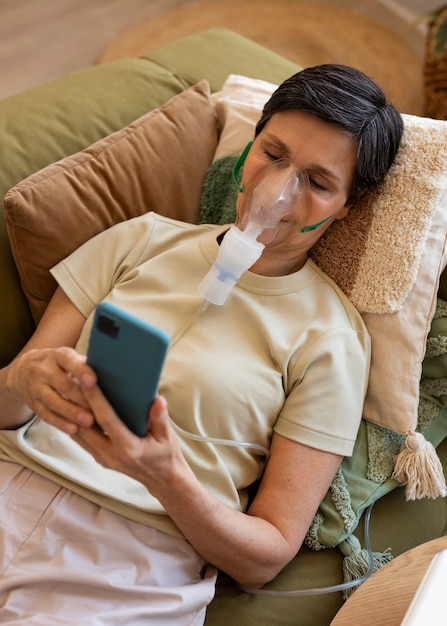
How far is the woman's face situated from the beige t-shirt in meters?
0.11

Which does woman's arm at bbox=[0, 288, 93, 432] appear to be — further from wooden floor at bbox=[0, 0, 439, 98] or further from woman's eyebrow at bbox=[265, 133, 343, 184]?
wooden floor at bbox=[0, 0, 439, 98]

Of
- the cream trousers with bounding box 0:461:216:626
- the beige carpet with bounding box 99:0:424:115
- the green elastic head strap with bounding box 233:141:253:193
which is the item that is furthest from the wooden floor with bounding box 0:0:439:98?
the cream trousers with bounding box 0:461:216:626

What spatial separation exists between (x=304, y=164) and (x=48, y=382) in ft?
1.99

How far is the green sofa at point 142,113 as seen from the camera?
133cm

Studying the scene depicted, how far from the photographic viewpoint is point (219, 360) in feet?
4.24

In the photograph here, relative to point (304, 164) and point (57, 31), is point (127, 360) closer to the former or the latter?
point (304, 164)

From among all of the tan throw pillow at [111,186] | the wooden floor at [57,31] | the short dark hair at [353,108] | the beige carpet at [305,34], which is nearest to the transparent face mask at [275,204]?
the short dark hair at [353,108]

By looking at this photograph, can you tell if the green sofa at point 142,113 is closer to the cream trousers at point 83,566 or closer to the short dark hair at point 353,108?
the cream trousers at point 83,566

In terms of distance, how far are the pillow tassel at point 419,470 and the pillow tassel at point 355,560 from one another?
0.13m

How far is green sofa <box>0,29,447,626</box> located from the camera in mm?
1328

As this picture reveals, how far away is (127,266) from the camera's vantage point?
4.66ft

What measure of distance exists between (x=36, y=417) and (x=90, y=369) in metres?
0.42

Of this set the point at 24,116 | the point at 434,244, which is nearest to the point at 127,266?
the point at 24,116

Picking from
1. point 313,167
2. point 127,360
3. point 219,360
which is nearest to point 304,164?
point 313,167
